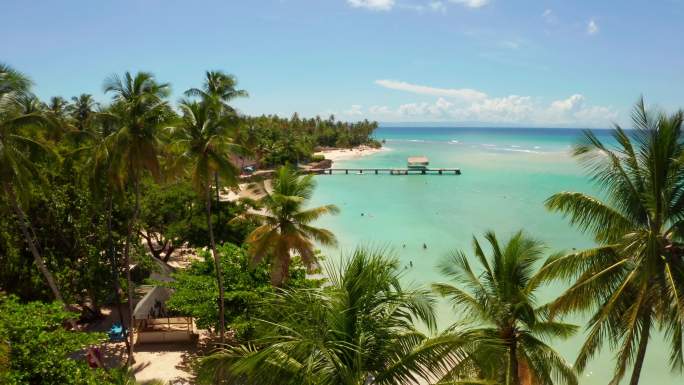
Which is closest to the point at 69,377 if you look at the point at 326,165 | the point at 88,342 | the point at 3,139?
the point at 88,342

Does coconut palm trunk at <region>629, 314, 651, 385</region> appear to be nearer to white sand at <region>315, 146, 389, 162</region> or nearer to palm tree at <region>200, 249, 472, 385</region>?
palm tree at <region>200, 249, 472, 385</region>

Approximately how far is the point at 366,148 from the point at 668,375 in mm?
113346

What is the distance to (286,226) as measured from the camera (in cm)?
1364

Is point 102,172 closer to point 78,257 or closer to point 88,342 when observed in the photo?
point 78,257

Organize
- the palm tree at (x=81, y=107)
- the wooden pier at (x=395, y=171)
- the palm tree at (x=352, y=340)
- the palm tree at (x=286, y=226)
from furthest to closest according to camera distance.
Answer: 1. the wooden pier at (x=395, y=171)
2. the palm tree at (x=81, y=107)
3. the palm tree at (x=286, y=226)
4. the palm tree at (x=352, y=340)

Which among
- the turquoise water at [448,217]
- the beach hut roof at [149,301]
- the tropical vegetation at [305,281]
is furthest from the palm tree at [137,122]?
the turquoise water at [448,217]

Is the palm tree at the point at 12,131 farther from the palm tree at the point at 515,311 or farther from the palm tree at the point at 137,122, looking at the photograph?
the palm tree at the point at 515,311

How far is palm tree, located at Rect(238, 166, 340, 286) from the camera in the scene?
13.5 m

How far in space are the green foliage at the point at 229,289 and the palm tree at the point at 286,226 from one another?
0.94 metres

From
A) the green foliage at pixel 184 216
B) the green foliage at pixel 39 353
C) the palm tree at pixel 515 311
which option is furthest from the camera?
the green foliage at pixel 184 216

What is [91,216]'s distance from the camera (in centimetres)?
1623

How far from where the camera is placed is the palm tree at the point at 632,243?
6902 millimetres

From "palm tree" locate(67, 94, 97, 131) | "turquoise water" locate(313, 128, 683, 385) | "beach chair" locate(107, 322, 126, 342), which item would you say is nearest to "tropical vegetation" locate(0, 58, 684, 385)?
"beach chair" locate(107, 322, 126, 342)

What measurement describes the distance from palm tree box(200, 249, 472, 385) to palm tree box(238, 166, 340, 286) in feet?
27.2
